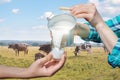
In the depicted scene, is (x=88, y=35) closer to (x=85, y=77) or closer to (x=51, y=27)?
(x=51, y=27)

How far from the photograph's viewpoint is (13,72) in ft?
9.54

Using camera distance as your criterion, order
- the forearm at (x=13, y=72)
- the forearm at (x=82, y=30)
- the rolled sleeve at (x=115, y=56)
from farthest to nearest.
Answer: the forearm at (x=82, y=30)
the forearm at (x=13, y=72)
the rolled sleeve at (x=115, y=56)

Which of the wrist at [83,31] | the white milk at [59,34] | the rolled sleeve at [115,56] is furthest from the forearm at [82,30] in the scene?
the rolled sleeve at [115,56]

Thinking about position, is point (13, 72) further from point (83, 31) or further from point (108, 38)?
point (108, 38)

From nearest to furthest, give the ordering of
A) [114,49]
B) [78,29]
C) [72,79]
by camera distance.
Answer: [114,49]
[78,29]
[72,79]

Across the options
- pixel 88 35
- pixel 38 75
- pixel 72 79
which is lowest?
pixel 72 79

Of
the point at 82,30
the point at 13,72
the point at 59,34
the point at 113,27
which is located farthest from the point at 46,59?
the point at 113,27

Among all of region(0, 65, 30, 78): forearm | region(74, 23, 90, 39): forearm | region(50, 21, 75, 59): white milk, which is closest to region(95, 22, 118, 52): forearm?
region(50, 21, 75, 59): white milk

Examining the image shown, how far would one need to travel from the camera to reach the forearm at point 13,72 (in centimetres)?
277

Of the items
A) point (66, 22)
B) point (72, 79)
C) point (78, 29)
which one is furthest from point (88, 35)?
point (72, 79)

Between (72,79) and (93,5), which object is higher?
(93,5)

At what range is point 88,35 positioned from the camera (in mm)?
3049

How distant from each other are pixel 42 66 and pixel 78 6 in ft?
1.43

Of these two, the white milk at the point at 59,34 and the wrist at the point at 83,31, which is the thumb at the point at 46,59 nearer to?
the white milk at the point at 59,34
